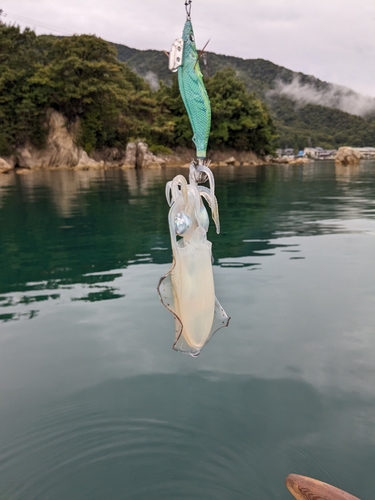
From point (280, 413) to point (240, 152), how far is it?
54145mm

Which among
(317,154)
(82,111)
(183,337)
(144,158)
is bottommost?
(183,337)

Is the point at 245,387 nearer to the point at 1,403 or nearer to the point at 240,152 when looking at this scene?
the point at 1,403

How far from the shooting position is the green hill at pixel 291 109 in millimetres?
104125

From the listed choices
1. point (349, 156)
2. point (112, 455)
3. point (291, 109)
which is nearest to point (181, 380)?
point (112, 455)

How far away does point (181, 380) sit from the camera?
161 inches

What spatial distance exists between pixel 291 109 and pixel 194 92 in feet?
414

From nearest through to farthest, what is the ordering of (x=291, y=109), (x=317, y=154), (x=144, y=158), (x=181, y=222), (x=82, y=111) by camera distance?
(x=181, y=222) → (x=144, y=158) → (x=82, y=111) → (x=317, y=154) → (x=291, y=109)

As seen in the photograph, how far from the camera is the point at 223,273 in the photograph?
7.30m

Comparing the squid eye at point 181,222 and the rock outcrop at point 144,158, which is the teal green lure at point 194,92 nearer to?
the squid eye at point 181,222

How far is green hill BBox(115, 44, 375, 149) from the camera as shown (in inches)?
4099

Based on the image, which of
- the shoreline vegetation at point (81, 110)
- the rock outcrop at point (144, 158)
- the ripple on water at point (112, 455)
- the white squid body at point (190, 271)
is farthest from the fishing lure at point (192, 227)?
the rock outcrop at point (144, 158)

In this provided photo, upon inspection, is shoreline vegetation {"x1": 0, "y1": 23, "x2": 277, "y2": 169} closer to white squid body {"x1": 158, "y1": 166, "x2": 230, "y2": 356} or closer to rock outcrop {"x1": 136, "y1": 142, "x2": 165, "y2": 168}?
rock outcrop {"x1": 136, "y1": 142, "x2": 165, "y2": 168}

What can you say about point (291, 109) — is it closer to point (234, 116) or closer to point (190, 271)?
point (234, 116)

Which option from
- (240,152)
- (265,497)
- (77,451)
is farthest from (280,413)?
(240,152)
